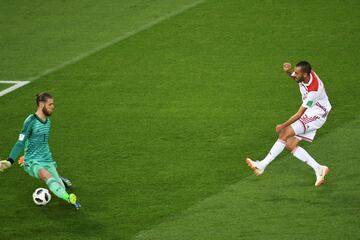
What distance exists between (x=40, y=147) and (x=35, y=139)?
6.4 inches

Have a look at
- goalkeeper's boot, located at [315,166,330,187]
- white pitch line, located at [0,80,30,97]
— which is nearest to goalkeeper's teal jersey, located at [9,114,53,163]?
goalkeeper's boot, located at [315,166,330,187]

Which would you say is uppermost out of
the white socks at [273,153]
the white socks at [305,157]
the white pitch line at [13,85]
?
the white pitch line at [13,85]

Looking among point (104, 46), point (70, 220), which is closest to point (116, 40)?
point (104, 46)

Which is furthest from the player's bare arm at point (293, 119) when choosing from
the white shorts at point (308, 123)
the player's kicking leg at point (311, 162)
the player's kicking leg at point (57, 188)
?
the player's kicking leg at point (57, 188)

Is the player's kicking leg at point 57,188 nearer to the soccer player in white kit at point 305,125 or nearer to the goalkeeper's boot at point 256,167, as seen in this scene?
the goalkeeper's boot at point 256,167

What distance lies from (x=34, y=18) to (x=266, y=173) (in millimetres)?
11082

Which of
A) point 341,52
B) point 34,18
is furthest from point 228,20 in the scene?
point 34,18

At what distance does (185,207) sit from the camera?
1395 cm

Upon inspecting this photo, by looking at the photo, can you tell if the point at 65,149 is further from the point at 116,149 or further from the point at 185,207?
the point at 185,207

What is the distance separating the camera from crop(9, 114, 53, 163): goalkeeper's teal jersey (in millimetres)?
13898

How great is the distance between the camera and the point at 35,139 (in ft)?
46.0

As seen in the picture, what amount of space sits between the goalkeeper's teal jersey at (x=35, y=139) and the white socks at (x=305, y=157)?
4024mm

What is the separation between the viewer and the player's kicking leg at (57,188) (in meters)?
13.6

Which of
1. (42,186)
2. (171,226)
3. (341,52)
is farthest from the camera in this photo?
(341,52)
